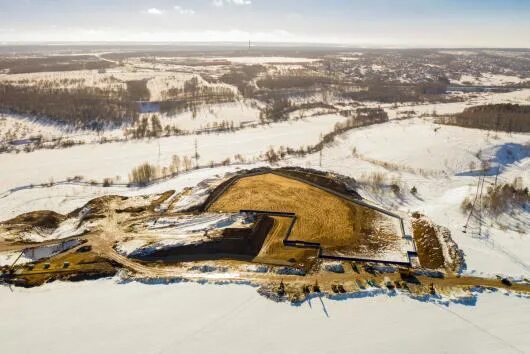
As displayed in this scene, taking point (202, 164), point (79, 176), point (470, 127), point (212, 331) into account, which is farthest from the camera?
point (470, 127)

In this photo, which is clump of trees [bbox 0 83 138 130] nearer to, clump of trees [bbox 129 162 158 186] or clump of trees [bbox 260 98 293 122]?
clump of trees [bbox 260 98 293 122]

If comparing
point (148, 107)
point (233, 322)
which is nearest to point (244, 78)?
point (148, 107)

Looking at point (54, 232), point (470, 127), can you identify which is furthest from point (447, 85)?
point (54, 232)

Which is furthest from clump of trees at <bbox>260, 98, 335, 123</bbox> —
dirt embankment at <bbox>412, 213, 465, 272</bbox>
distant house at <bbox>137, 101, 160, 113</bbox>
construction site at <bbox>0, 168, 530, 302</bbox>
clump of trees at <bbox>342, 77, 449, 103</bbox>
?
dirt embankment at <bbox>412, 213, 465, 272</bbox>

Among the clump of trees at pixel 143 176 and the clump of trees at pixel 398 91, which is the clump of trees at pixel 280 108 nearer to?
the clump of trees at pixel 398 91

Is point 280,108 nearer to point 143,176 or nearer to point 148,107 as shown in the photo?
point 148,107

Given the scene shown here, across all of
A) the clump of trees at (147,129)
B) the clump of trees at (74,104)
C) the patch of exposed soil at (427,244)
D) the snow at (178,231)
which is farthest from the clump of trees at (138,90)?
the patch of exposed soil at (427,244)

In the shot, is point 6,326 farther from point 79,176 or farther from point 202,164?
point 202,164
